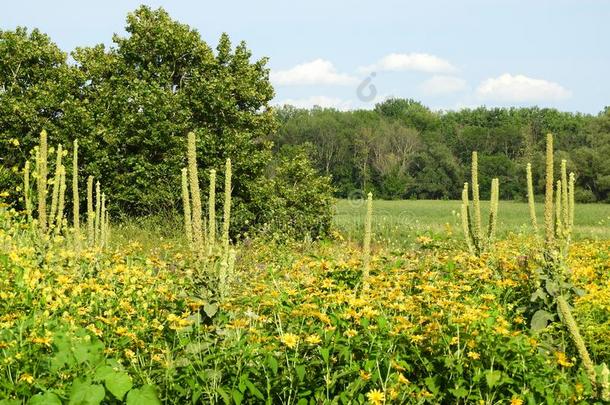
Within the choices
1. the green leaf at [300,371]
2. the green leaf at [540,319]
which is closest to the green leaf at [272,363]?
the green leaf at [300,371]

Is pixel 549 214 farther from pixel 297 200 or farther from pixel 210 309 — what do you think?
pixel 297 200

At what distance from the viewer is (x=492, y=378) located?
4.00 meters

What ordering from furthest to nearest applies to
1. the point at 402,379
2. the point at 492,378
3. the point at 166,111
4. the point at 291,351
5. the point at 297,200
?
1. the point at 297,200
2. the point at 166,111
3. the point at 291,351
4. the point at 492,378
5. the point at 402,379

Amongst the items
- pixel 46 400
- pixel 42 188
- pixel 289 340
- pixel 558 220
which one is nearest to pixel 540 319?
pixel 558 220

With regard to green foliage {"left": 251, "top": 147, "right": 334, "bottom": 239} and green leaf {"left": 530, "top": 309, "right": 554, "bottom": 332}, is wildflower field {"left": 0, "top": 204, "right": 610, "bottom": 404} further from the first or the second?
green foliage {"left": 251, "top": 147, "right": 334, "bottom": 239}

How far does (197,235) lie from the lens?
18.0ft

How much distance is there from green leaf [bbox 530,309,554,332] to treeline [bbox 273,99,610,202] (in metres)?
61.5

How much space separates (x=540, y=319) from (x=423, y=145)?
78.7 m

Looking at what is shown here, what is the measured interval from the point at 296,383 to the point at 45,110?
76.0 feet

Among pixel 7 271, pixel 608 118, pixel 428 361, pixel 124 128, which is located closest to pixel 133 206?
pixel 124 128

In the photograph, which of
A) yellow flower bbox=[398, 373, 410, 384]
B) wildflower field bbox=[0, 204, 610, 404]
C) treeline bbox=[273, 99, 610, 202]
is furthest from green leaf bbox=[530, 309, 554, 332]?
treeline bbox=[273, 99, 610, 202]

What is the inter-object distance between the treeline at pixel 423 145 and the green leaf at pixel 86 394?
65014mm

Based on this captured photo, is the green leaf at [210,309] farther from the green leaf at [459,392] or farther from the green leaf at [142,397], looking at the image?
the green leaf at [459,392]

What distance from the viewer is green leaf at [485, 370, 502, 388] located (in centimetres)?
399
